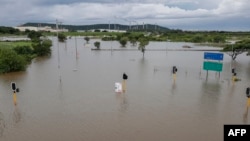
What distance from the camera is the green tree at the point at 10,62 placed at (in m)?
30.3

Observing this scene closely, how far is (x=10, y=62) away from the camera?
30.8 meters

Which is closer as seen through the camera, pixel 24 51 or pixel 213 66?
pixel 213 66

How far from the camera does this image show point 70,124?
46.1 feet

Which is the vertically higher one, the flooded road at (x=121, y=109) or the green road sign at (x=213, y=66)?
the green road sign at (x=213, y=66)

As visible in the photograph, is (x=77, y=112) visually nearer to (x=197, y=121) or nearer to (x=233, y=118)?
(x=197, y=121)

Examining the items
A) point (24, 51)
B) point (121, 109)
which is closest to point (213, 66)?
point (121, 109)

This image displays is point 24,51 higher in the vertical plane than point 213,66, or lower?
higher

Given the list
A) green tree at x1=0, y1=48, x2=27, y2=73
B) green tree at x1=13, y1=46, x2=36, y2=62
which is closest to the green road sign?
green tree at x1=0, y1=48, x2=27, y2=73

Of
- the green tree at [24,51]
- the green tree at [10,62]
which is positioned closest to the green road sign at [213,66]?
the green tree at [10,62]

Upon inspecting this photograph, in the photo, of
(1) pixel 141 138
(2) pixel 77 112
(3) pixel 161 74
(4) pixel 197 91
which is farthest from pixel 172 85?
(1) pixel 141 138

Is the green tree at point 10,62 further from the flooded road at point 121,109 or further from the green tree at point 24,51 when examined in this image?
the green tree at point 24,51

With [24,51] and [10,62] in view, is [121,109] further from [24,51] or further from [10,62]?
[24,51]

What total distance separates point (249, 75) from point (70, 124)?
2316 cm

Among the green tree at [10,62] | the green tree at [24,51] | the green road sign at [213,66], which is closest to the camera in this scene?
the green road sign at [213,66]
